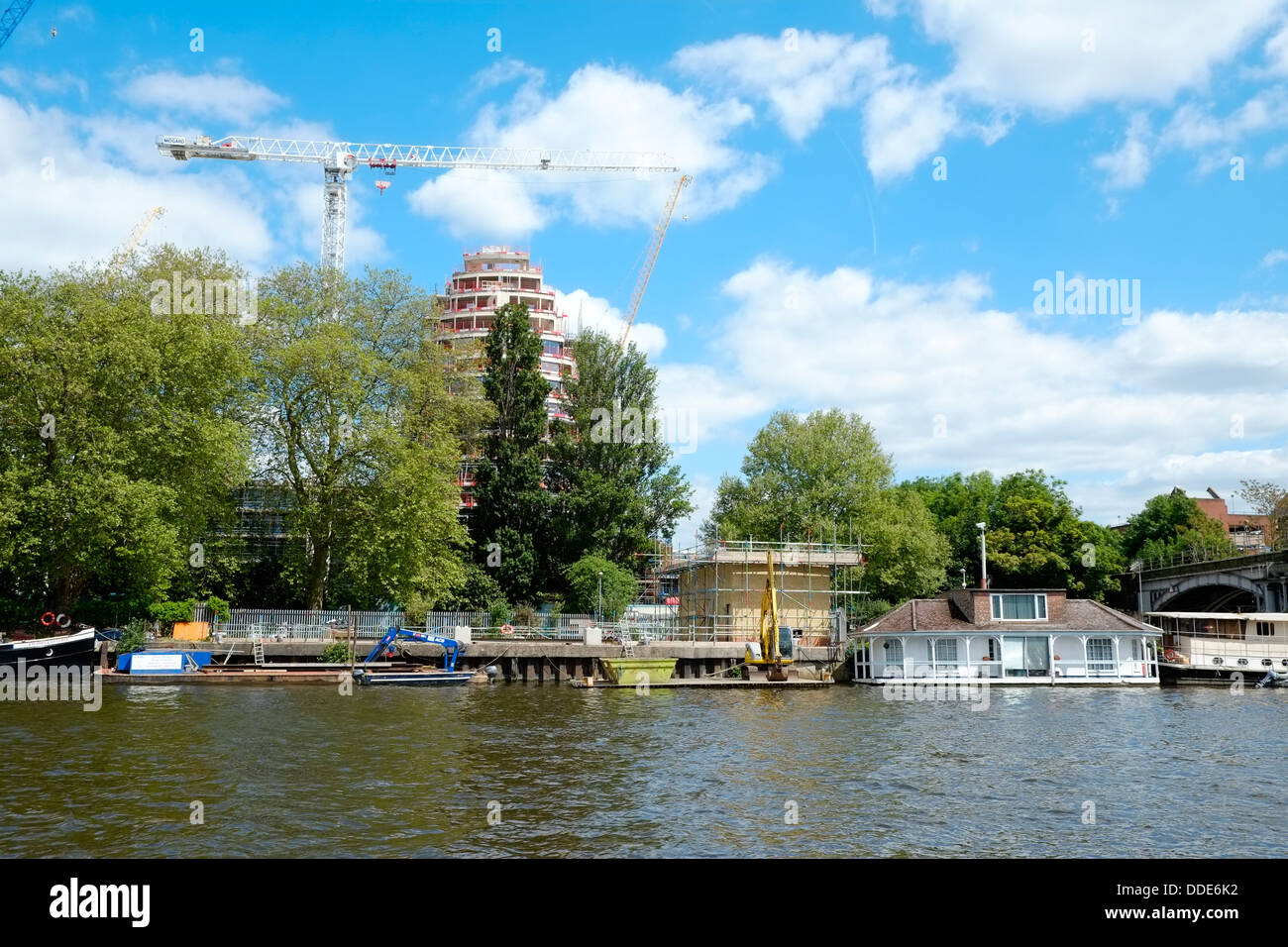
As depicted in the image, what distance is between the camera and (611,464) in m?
73.9

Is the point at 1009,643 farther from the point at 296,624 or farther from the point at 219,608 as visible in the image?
the point at 219,608

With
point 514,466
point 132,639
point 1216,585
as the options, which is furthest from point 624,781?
point 1216,585

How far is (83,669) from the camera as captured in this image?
154ft

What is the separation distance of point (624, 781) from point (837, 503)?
5644 cm

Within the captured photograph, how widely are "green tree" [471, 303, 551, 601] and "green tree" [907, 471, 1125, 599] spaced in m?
36.2

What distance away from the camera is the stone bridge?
76.6 meters

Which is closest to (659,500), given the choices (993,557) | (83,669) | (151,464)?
(993,557)

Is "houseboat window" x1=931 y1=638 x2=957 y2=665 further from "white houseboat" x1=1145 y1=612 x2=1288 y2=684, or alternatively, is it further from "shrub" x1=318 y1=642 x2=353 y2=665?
"shrub" x1=318 y1=642 x2=353 y2=665

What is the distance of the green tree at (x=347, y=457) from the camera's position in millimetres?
59656

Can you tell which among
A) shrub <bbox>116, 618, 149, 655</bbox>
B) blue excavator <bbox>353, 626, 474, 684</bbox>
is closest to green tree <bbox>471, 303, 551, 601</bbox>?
blue excavator <bbox>353, 626, 474, 684</bbox>

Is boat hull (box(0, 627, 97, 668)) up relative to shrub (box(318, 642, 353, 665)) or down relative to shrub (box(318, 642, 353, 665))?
up

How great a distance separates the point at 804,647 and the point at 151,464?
38.7 meters

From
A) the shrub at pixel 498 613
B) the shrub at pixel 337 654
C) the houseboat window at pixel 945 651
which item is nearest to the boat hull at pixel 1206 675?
the houseboat window at pixel 945 651
